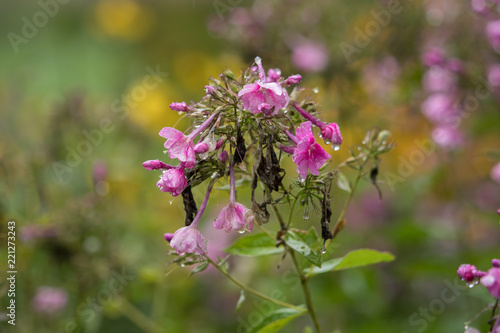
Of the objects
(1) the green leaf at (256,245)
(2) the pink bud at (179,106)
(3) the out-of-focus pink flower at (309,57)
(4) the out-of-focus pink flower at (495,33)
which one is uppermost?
(3) the out-of-focus pink flower at (309,57)

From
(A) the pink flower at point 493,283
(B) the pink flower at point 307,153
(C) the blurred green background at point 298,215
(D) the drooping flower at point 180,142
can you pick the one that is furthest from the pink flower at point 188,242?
(C) the blurred green background at point 298,215

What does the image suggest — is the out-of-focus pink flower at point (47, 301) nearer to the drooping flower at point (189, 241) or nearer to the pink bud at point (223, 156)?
the drooping flower at point (189, 241)

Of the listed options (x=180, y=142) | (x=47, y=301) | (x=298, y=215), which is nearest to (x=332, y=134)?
(x=180, y=142)

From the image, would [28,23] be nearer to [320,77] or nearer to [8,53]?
[8,53]

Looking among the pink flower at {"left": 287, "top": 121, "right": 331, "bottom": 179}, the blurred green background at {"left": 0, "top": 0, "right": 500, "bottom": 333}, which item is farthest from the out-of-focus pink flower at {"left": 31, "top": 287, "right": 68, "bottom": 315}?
the pink flower at {"left": 287, "top": 121, "right": 331, "bottom": 179}

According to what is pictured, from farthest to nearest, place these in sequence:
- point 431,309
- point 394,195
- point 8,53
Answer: point 8,53, point 394,195, point 431,309

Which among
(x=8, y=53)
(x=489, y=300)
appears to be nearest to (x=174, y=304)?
(x=489, y=300)
